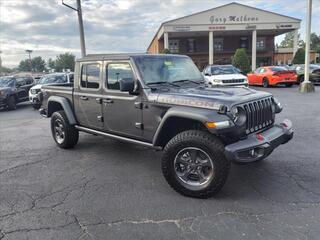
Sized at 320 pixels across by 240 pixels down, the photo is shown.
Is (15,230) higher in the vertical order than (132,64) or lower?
lower

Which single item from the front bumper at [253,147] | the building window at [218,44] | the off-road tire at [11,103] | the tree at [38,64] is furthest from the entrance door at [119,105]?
the tree at [38,64]

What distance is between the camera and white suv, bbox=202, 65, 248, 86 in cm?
1466

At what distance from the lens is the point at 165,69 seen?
16.1 feet

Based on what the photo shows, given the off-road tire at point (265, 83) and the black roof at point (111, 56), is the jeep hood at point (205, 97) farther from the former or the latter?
the off-road tire at point (265, 83)


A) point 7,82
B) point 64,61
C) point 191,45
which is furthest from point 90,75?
point 64,61

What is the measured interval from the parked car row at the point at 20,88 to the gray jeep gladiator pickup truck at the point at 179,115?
9.39 m

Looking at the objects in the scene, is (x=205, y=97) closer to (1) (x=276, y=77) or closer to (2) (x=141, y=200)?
(2) (x=141, y=200)

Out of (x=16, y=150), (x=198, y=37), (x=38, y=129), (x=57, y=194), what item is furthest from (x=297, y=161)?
(x=198, y=37)

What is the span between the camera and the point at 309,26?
613 inches

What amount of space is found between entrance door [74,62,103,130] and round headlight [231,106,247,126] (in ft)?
8.41

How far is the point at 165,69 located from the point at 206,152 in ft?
5.82

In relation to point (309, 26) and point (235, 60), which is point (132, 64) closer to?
point (309, 26)

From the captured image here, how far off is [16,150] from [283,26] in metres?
40.9

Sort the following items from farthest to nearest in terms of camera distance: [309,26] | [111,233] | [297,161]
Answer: [309,26] → [297,161] → [111,233]
